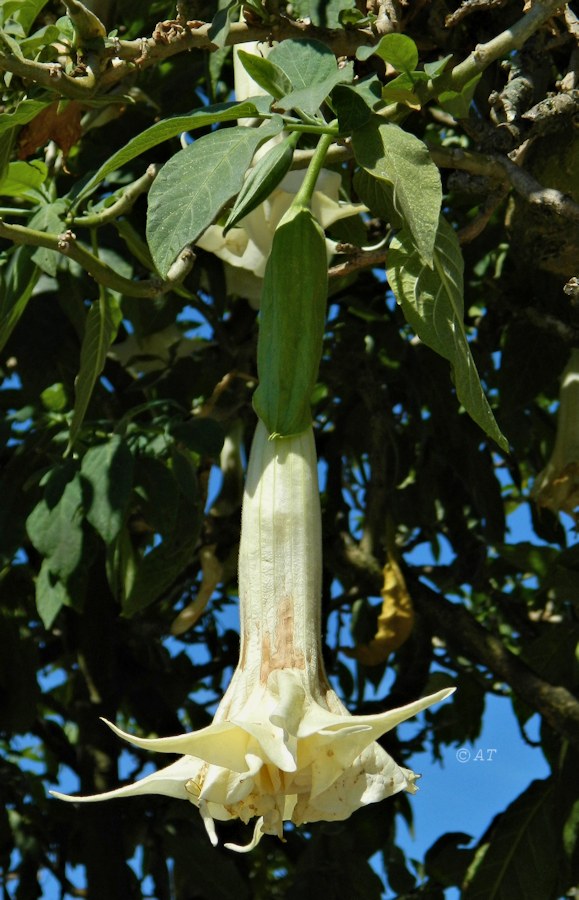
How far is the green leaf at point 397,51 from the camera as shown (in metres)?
1.00

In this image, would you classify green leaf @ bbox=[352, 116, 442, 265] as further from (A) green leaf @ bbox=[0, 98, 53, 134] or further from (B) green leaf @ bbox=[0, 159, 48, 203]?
(B) green leaf @ bbox=[0, 159, 48, 203]

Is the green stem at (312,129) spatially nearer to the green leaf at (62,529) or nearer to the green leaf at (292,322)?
the green leaf at (292,322)

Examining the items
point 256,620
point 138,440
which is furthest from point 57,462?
point 256,620

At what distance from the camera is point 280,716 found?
0.88 m

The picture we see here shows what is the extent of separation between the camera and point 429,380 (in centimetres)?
214

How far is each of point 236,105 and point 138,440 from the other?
723mm

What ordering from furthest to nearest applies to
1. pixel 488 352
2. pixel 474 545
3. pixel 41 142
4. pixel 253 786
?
pixel 474 545
pixel 488 352
pixel 41 142
pixel 253 786

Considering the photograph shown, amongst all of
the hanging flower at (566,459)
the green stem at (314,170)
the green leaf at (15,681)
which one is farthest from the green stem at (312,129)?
the green leaf at (15,681)

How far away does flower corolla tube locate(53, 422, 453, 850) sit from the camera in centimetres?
87

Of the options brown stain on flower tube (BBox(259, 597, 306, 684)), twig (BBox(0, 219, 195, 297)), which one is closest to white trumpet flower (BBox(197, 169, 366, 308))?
twig (BBox(0, 219, 195, 297))

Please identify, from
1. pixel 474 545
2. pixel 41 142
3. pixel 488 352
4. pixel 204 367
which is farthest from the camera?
pixel 474 545

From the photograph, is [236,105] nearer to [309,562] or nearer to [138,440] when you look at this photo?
[309,562]

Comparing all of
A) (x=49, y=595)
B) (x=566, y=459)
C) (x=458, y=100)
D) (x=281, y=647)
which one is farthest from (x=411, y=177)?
(x=566, y=459)

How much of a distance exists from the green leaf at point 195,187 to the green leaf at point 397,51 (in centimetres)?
13
